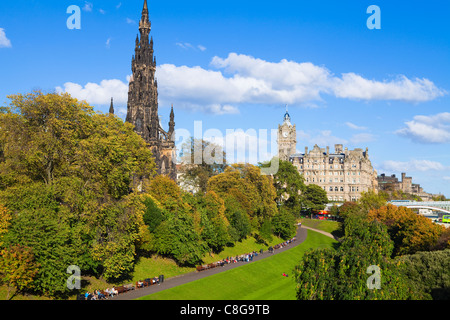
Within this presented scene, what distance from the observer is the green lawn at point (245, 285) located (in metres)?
44.4

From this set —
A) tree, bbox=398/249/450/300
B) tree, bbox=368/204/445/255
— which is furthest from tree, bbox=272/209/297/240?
tree, bbox=398/249/450/300

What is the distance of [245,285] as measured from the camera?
52281 millimetres

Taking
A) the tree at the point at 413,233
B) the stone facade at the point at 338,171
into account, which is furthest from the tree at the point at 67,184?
the stone facade at the point at 338,171

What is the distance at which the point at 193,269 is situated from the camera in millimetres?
54531

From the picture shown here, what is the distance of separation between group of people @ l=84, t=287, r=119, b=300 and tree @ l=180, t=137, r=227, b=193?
198ft

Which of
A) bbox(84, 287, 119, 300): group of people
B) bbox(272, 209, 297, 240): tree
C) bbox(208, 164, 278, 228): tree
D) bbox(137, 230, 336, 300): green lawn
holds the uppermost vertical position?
bbox(208, 164, 278, 228): tree

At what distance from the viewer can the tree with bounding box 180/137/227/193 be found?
10375 cm

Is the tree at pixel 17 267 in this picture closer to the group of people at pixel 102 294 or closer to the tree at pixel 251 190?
the group of people at pixel 102 294

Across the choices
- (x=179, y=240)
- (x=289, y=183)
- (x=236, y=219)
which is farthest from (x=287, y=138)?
(x=179, y=240)

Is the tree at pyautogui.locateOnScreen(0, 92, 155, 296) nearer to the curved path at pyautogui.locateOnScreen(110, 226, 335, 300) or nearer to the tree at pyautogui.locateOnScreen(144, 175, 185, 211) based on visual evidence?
the curved path at pyautogui.locateOnScreen(110, 226, 335, 300)

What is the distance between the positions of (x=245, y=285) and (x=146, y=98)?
53786mm

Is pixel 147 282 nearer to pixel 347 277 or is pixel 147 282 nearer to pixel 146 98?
pixel 347 277
